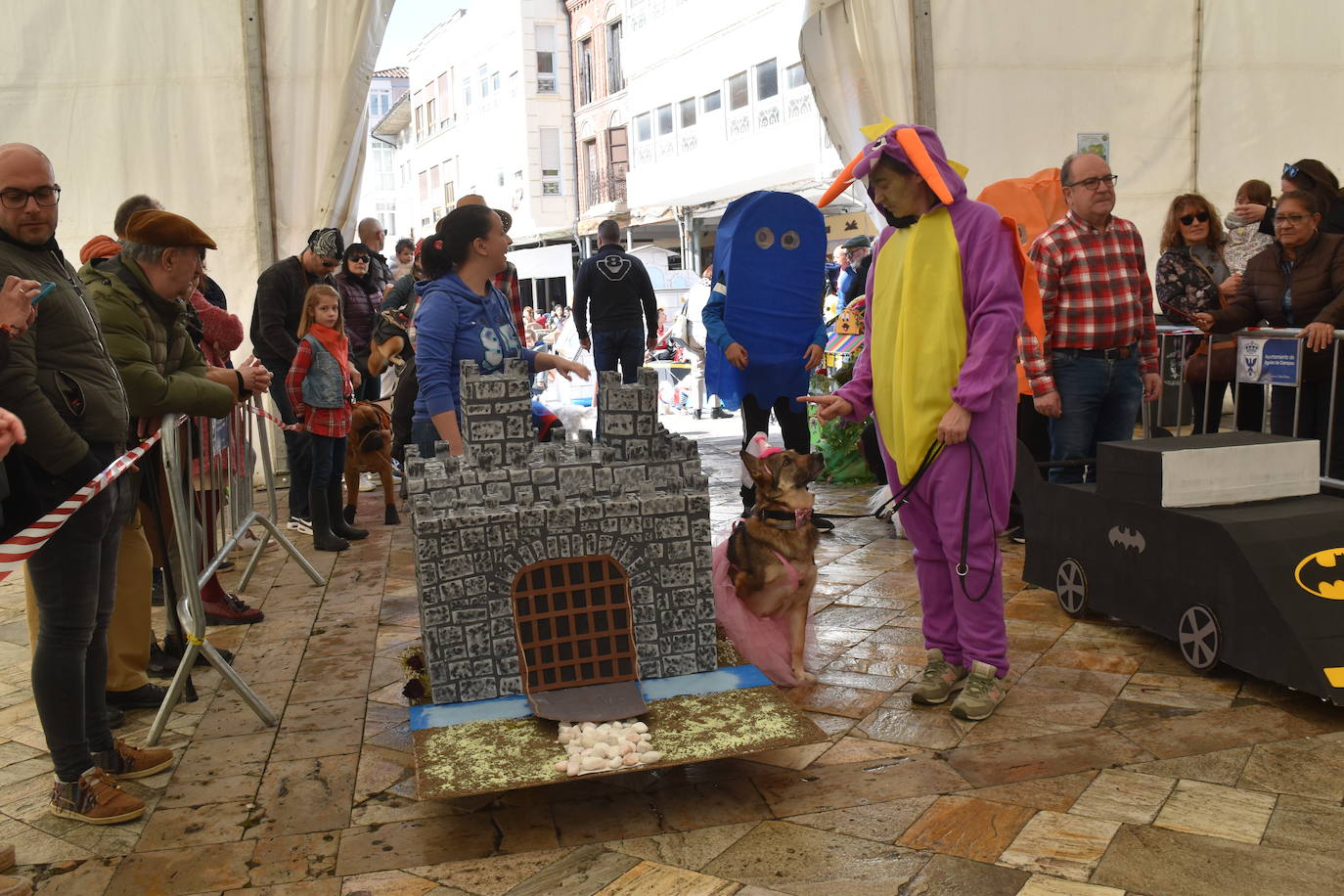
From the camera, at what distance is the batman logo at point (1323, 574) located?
3494mm

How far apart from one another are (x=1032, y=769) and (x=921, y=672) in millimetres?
838

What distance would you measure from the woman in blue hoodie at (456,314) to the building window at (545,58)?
103 feet

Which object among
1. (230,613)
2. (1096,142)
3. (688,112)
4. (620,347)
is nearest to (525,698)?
(230,613)

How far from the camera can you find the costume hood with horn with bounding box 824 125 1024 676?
3338mm

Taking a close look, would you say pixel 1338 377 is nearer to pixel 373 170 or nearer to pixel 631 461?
pixel 631 461

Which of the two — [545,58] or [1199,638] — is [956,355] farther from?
[545,58]

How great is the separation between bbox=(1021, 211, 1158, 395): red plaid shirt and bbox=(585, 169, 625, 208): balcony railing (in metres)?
27.3

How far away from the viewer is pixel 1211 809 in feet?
9.34

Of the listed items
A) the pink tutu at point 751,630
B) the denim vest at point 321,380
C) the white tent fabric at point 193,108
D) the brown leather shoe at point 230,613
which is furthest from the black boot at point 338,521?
the pink tutu at point 751,630

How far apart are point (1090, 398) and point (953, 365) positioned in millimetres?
1817

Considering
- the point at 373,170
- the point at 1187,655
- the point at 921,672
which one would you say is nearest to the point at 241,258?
the point at 921,672

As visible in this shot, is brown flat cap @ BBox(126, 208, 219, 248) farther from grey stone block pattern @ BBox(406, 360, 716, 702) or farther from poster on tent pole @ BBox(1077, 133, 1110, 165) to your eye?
poster on tent pole @ BBox(1077, 133, 1110, 165)

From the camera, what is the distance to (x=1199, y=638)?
12.4 feet

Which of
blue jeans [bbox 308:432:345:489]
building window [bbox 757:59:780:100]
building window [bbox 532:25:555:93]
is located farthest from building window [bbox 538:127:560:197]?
blue jeans [bbox 308:432:345:489]
